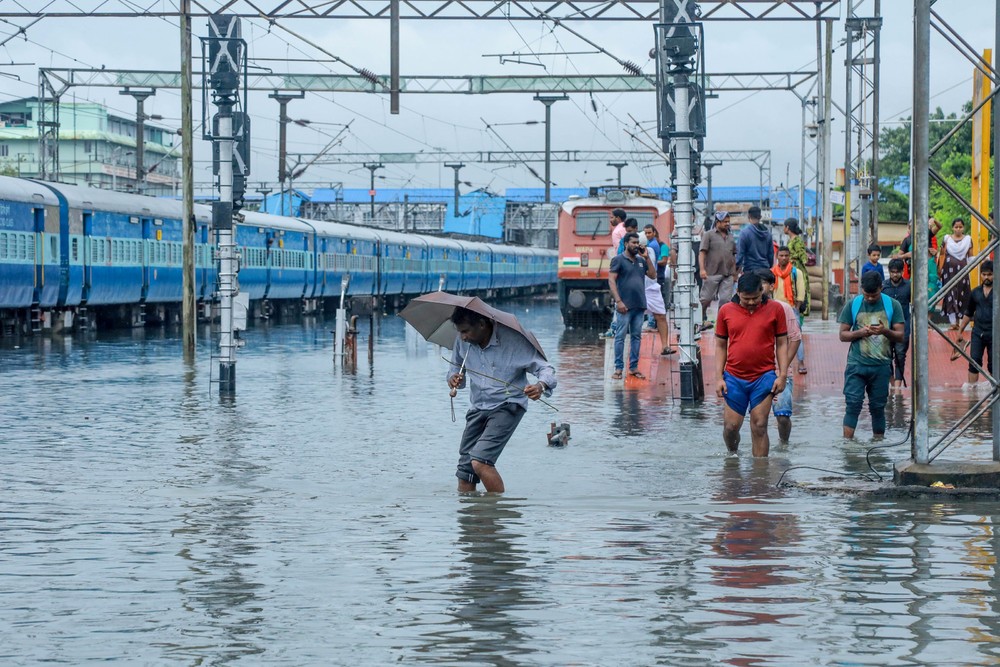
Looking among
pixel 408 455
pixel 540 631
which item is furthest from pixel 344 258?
pixel 540 631

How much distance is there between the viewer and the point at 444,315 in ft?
35.8

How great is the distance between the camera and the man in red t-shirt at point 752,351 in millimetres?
12508

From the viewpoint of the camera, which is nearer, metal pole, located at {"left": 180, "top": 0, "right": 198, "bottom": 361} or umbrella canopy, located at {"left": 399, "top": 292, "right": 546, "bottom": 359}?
umbrella canopy, located at {"left": 399, "top": 292, "right": 546, "bottom": 359}

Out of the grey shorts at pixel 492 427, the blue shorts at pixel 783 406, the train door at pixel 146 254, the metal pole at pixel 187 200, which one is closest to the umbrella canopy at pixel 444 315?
the grey shorts at pixel 492 427

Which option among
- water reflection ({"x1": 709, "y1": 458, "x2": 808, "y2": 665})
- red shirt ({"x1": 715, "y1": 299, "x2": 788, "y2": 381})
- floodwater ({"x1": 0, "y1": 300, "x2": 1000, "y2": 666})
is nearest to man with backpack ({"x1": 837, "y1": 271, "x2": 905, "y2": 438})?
floodwater ({"x1": 0, "y1": 300, "x2": 1000, "y2": 666})

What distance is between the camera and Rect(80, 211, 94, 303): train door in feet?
116

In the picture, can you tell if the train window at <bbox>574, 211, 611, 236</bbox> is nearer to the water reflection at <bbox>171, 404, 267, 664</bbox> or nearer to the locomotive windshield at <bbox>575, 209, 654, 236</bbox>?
the locomotive windshield at <bbox>575, 209, 654, 236</bbox>

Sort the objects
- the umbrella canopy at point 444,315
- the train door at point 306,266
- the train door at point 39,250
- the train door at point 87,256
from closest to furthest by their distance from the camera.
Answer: the umbrella canopy at point 444,315 → the train door at point 39,250 → the train door at point 87,256 → the train door at point 306,266

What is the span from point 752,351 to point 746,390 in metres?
0.32

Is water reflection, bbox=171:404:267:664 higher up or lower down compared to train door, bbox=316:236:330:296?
lower down

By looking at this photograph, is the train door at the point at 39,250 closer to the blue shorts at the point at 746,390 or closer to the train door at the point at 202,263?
A: the train door at the point at 202,263

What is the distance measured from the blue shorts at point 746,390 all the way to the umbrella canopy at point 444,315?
88.7 inches

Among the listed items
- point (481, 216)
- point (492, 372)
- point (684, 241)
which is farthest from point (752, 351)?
point (481, 216)

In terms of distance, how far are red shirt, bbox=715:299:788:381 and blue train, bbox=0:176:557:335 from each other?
1507 cm
